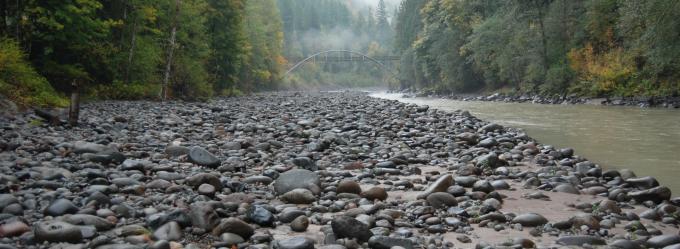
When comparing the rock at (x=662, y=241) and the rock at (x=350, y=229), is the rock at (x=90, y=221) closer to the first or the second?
the rock at (x=350, y=229)

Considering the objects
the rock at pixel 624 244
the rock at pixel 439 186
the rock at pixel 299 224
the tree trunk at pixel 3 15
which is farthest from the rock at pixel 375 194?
the tree trunk at pixel 3 15

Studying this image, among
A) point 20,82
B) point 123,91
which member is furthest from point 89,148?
point 123,91

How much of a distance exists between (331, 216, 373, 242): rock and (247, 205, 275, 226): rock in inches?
23.1

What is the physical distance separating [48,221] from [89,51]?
15688mm

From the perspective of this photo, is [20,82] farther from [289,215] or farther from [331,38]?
[331,38]

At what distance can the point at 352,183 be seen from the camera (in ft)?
16.3

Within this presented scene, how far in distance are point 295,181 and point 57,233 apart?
2291 millimetres

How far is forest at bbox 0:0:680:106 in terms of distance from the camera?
1494 centimetres

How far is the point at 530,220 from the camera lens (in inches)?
155

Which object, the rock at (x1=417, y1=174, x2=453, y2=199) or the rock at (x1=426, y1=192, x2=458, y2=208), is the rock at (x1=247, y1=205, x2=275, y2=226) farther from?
the rock at (x1=417, y1=174, x2=453, y2=199)

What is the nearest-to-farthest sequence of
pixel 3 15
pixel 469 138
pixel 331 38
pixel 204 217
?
pixel 204 217 < pixel 469 138 < pixel 3 15 < pixel 331 38

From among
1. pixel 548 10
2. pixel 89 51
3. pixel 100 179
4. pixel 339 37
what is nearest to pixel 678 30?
pixel 548 10

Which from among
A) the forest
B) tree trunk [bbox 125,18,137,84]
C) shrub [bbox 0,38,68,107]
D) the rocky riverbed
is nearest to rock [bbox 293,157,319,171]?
the rocky riverbed

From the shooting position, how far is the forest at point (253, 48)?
49.0 ft
